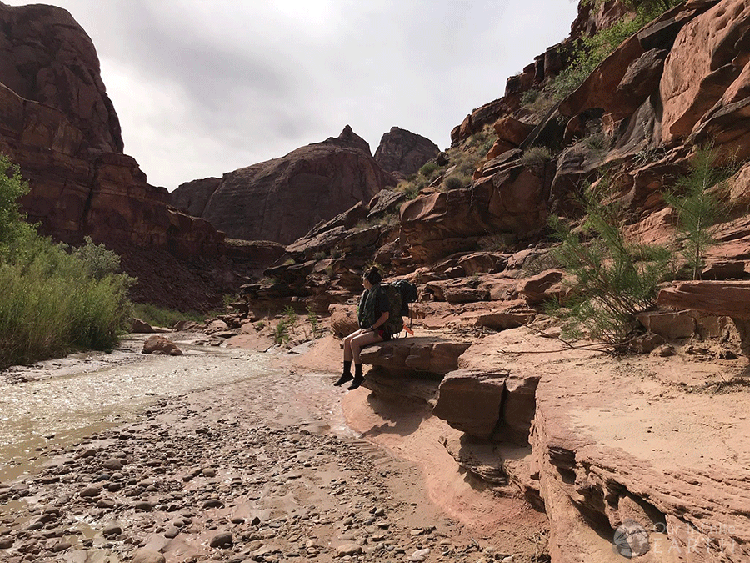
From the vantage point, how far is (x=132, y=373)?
9742 millimetres

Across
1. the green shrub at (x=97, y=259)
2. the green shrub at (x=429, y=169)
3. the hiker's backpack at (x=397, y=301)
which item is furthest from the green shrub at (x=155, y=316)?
the hiker's backpack at (x=397, y=301)

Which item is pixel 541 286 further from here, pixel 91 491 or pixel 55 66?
pixel 55 66

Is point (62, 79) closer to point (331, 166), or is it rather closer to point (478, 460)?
point (331, 166)

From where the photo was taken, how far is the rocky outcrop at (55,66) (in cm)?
4894

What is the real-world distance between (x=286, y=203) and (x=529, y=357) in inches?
2675

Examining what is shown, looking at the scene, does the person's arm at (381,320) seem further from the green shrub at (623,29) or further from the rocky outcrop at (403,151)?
the rocky outcrop at (403,151)

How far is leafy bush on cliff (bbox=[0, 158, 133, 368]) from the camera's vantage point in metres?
9.85

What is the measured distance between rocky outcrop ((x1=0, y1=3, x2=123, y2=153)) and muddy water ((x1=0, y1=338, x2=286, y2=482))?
50.6 metres

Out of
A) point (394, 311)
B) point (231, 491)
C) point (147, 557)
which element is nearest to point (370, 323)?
point (394, 311)

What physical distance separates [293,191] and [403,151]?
27890 millimetres

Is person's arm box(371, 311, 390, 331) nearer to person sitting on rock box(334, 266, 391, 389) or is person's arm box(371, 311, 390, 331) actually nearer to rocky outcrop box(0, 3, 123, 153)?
person sitting on rock box(334, 266, 391, 389)

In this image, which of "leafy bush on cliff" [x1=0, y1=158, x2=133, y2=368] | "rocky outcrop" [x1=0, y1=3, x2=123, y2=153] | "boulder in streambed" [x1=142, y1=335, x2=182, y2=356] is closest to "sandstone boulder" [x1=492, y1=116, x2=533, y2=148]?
"boulder in streambed" [x1=142, y1=335, x2=182, y2=356]

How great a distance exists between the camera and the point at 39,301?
1092 cm

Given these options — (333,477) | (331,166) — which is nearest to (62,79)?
(331,166)
